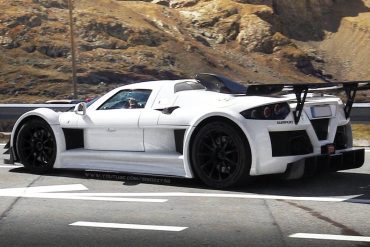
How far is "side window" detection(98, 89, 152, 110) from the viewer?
763 centimetres

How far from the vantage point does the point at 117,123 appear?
24.8 ft

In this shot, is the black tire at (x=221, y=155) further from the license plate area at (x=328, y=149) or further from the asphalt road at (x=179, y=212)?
the license plate area at (x=328, y=149)

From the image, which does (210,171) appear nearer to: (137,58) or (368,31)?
(137,58)

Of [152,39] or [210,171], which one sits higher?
[152,39]

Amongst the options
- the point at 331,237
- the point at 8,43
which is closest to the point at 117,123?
the point at 331,237

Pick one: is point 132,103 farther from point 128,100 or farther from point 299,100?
point 299,100

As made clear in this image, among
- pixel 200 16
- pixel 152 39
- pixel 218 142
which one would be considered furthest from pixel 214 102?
pixel 200 16

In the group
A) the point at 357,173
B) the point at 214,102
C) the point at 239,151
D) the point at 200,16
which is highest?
the point at 200,16

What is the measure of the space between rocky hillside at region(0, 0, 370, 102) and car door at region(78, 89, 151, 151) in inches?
1279

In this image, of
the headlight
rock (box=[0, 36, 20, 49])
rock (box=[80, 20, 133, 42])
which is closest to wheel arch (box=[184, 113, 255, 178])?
the headlight

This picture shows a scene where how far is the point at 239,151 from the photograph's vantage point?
21.8 ft

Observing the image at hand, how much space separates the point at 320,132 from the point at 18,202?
3370 millimetres

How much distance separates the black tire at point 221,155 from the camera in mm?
6641

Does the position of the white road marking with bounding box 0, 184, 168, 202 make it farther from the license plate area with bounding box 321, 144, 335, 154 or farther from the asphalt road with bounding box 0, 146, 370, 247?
the license plate area with bounding box 321, 144, 335, 154
